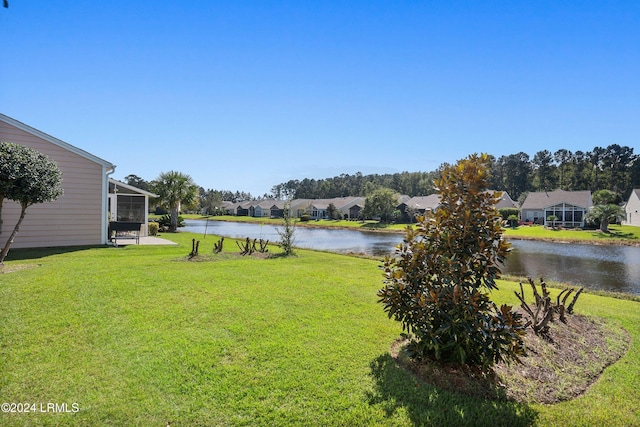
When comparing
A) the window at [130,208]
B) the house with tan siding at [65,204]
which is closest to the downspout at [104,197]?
the house with tan siding at [65,204]

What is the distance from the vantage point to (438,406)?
328 centimetres

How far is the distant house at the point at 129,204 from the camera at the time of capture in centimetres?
1831

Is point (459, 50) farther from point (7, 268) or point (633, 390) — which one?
point (7, 268)

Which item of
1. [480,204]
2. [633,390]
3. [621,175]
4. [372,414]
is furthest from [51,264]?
[621,175]

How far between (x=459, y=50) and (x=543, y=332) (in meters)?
9.42

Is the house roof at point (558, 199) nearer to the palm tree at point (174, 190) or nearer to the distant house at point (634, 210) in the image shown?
the distant house at point (634, 210)

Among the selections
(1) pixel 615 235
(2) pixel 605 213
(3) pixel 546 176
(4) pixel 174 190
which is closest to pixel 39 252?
(4) pixel 174 190

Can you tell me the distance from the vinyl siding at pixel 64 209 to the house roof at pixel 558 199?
53.1 metres

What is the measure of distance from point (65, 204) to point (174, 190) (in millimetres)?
15564

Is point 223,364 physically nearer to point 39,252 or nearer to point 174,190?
point 39,252

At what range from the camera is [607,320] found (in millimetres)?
6543

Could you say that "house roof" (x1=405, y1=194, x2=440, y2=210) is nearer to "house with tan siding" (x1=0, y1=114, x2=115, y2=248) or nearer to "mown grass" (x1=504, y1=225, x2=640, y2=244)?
"mown grass" (x1=504, y1=225, x2=640, y2=244)

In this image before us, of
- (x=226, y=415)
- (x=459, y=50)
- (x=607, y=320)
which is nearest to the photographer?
(x=226, y=415)

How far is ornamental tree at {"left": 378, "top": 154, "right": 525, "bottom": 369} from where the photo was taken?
11.7 ft
